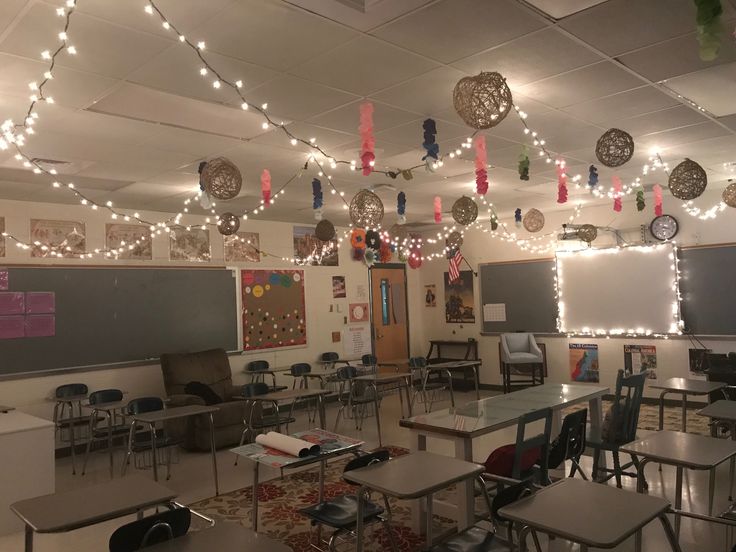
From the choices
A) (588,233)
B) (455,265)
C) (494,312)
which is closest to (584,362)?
(494,312)

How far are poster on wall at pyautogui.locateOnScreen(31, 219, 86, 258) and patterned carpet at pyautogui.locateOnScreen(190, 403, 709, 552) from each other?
398 centimetres

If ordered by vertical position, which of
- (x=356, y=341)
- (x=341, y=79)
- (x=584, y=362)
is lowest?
(x=584, y=362)

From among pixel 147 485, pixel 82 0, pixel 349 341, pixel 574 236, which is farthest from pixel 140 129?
pixel 574 236

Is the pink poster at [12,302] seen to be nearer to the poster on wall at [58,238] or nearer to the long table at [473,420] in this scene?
the poster on wall at [58,238]

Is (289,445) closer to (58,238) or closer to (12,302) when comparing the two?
(12,302)

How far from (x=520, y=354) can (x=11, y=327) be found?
7.38m

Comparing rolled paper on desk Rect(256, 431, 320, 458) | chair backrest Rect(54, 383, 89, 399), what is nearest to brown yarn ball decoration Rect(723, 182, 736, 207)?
rolled paper on desk Rect(256, 431, 320, 458)

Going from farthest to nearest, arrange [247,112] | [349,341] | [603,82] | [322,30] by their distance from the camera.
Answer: [349,341] < [247,112] < [603,82] < [322,30]

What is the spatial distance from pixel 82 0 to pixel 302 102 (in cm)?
170

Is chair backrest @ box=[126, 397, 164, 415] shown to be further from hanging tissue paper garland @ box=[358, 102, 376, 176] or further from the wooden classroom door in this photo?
the wooden classroom door

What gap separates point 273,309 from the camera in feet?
30.2

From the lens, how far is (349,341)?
1032cm

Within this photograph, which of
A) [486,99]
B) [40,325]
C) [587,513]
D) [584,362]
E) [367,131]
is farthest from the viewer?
[584,362]

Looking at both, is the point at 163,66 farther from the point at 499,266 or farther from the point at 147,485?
the point at 499,266
